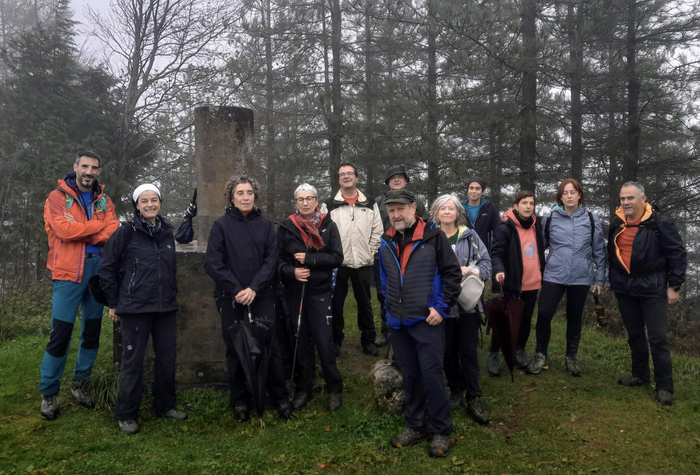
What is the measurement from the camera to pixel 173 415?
4.52 meters

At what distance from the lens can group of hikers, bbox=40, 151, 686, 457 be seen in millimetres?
3883

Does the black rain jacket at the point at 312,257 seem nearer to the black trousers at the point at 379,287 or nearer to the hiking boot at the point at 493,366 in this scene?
the black trousers at the point at 379,287

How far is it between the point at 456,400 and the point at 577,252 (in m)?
2.09

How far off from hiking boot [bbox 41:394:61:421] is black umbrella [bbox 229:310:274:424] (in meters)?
1.81

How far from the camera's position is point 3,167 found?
13.9 m

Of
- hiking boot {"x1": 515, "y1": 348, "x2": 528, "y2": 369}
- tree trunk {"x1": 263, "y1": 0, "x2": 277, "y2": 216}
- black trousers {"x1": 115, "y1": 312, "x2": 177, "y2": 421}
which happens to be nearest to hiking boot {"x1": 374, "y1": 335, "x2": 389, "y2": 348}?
hiking boot {"x1": 515, "y1": 348, "x2": 528, "y2": 369}

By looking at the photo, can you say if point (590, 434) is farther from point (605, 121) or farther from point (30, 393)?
point (605, 121)

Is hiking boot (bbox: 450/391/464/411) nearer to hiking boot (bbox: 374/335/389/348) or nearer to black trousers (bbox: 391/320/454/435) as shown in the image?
black trousers (bbox: 391/320/454/435)

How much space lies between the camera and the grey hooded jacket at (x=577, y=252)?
5.33 meters

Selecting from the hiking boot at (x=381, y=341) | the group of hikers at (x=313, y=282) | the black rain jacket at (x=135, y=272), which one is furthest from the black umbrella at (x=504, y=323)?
the black rain jacket at (x=135, y=272)

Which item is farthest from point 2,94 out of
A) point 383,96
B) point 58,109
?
point 383,96

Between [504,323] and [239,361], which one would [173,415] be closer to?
[239,361]

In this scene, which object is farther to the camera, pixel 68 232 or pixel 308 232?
pixel 308 232

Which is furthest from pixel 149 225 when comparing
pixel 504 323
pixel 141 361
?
pixel 504 323
